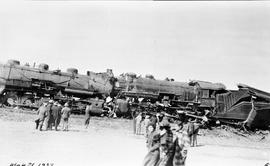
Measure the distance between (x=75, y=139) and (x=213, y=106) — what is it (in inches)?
560

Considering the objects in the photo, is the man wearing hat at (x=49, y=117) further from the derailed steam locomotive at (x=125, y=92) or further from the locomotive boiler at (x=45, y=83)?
the locomotive boiler at (x=45, y=83)

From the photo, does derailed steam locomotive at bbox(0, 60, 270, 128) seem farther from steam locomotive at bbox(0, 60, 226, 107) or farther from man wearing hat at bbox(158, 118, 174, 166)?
man wearing hat at bbox(158, 118, 174, 166)

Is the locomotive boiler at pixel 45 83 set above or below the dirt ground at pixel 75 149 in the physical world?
above

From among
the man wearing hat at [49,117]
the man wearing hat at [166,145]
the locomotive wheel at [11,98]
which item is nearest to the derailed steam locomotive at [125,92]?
the locomotive wheel at [11,98]

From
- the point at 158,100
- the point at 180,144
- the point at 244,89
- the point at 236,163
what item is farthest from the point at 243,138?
the point at 180,144

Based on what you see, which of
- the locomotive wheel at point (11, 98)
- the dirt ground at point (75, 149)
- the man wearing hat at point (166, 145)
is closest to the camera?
the man wearing hat at point (166, 145)

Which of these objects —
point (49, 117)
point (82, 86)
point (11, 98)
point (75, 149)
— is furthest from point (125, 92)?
point (75, 149)

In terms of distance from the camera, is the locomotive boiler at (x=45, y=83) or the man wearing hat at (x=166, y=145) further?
the locomotive boiler at (x=45, y=83)

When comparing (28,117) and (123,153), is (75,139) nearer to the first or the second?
(123,153)

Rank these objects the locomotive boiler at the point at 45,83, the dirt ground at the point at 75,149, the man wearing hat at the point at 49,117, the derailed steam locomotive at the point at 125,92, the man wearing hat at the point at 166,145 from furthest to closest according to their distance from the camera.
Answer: the derailed steam locomotive at the point at 125,92
the locomotive boiler at the point at 45,83
the man wearing hat at the point at 49,117
the dirt ground at the point at 75,149
the man wearing hat at the point at 166,145

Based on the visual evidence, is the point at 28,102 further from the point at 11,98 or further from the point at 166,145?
the point at 166,145

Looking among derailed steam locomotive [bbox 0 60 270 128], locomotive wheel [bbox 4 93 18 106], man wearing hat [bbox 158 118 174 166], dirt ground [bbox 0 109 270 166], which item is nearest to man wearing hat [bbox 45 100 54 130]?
dirt ground [bbox 0 109 270 166]

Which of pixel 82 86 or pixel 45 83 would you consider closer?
pixel 45 83

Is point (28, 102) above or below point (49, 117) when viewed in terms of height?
above
